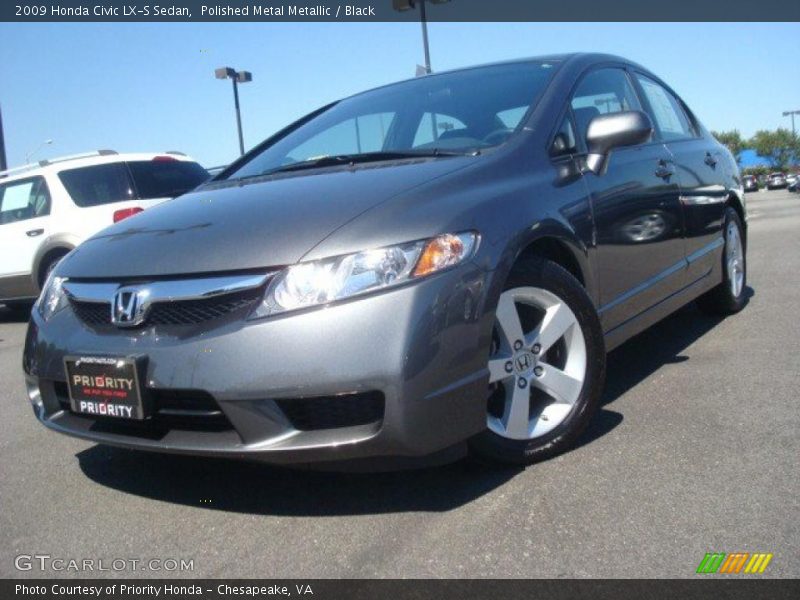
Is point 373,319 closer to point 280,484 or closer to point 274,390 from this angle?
point 274,390

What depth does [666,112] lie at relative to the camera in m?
4.67

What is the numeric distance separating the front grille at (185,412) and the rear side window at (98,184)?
6.13 m

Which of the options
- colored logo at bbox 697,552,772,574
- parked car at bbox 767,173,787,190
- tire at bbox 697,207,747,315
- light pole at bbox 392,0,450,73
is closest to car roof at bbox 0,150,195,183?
light pole at bbox 392,0,450,73

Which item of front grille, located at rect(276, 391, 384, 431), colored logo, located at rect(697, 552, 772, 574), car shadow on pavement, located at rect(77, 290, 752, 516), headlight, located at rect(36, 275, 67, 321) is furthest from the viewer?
headlight, located at rect(36, 275, 67, 321)

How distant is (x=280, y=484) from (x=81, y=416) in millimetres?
734

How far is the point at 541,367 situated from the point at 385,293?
2.72 ft

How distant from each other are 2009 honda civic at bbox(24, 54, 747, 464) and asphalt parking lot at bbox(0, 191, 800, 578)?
235 mm

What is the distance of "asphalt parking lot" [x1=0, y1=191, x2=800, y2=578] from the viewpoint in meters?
2.25

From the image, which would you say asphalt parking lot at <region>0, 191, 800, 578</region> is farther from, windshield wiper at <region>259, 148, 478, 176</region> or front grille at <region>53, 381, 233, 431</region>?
windshield wiper at <region>259, 148, 478, 176</region>

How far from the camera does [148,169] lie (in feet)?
27.6

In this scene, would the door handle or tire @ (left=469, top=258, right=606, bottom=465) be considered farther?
the door handle
